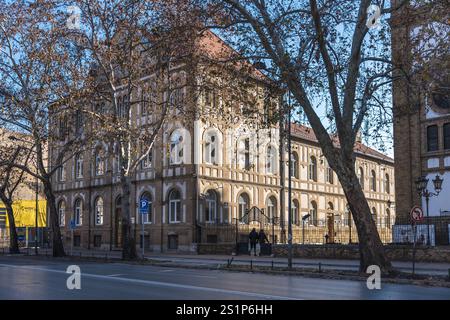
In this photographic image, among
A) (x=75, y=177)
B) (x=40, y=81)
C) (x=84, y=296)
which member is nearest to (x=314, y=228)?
(x=75, y=177)

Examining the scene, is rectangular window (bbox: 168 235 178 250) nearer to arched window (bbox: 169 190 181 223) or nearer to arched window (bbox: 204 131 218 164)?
arched window (bbox: 169 190 181 223)

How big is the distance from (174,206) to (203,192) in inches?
105

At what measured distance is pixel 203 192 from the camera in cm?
4053

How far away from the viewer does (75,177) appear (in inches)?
2063

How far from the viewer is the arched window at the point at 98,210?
48.8 meters

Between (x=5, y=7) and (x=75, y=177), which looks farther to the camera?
(x=75, y=177)

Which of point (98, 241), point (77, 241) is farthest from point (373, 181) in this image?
point (77, 241)

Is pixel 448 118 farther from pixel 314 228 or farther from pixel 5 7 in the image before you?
pixel 5 7

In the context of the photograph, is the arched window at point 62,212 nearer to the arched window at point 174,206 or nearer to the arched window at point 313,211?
the arched window at point 174,206

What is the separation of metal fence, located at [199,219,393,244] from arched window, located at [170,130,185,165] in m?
5.05

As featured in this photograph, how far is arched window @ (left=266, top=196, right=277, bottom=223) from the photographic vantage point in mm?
47219

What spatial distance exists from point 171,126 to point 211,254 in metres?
9.88

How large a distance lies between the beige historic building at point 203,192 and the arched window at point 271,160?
7cm

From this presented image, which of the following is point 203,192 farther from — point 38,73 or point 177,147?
point 38,73
